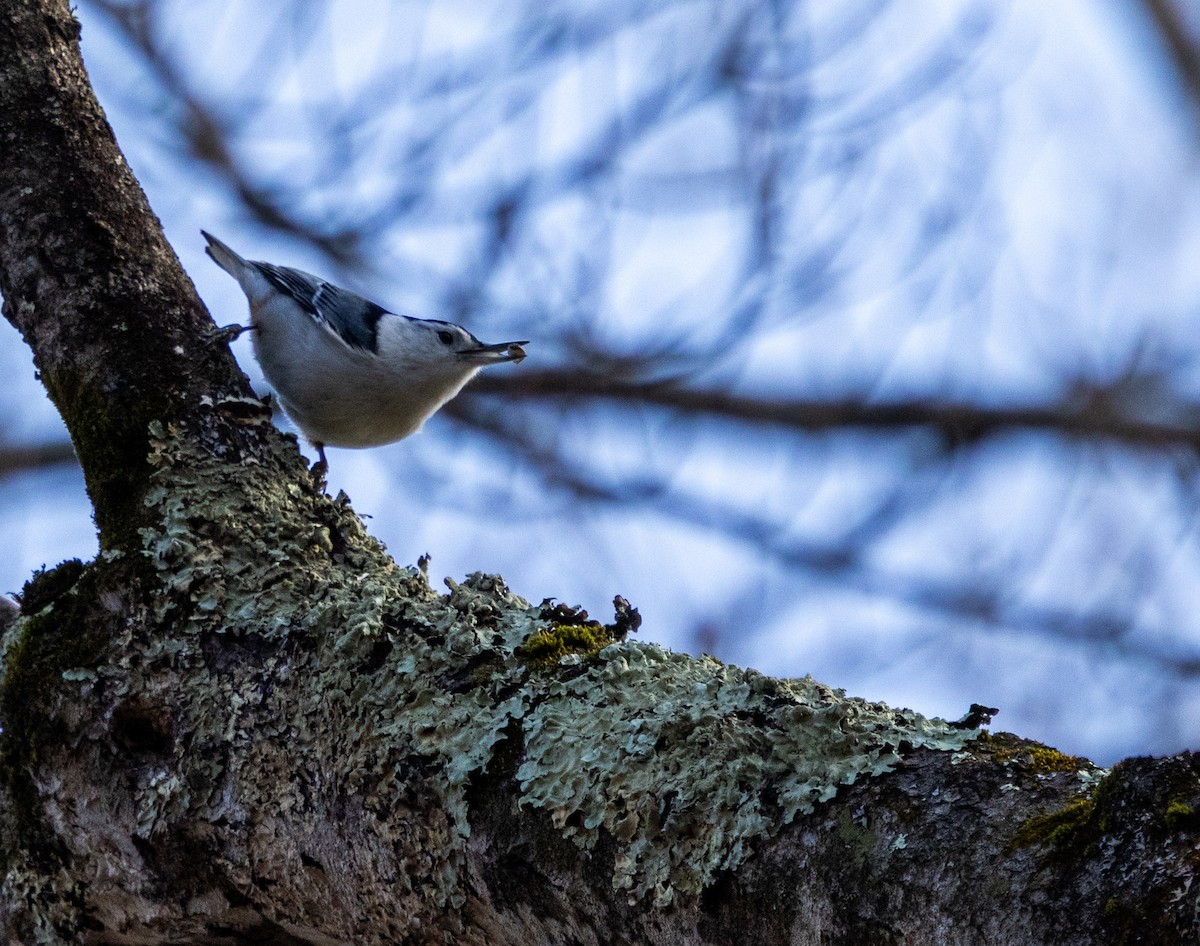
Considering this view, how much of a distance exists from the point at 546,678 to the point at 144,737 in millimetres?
526

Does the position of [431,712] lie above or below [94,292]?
below

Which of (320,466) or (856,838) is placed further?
(320,466)

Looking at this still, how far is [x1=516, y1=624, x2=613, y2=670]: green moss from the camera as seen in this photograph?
1456 mm

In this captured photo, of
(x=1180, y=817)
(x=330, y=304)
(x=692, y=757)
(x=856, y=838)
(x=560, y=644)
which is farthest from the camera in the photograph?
(x=330, y=304)

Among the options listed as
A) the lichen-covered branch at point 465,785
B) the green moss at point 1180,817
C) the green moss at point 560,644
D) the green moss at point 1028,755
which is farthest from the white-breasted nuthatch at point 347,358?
the green moss at point 1180,817

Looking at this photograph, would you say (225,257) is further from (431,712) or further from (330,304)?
(431,712)

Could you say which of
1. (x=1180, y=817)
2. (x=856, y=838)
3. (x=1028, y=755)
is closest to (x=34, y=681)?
(x=856, y=838)

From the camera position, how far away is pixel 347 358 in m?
3.43

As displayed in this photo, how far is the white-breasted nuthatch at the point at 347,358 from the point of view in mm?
3393

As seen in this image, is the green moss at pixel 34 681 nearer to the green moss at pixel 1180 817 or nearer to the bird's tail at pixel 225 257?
the green moss at pixel 1180 817

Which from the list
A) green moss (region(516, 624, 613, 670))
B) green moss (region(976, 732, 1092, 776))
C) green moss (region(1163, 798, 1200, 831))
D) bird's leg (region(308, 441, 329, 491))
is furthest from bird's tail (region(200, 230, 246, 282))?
green moss (region(1163, 798, 1200, 831))

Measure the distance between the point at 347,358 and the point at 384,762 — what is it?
7.33ft

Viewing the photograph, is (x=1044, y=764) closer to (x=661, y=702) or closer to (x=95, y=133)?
(x=661, y=702)

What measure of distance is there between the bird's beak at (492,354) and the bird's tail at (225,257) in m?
0.78
